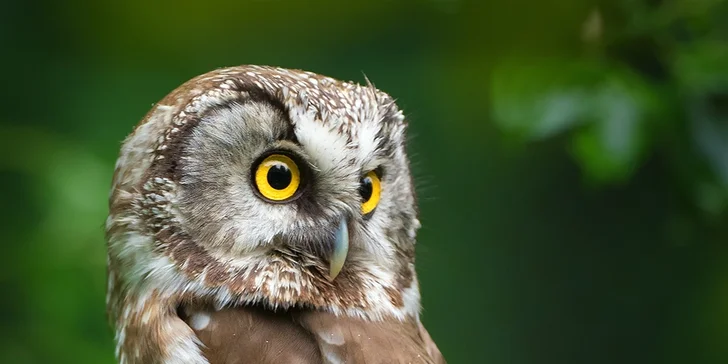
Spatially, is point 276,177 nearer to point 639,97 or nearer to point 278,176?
point 278,176

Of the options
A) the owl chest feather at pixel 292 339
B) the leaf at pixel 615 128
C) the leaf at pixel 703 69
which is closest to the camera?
the owl chest feather at pixel 292 339

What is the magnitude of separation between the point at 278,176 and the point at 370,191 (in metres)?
0.26

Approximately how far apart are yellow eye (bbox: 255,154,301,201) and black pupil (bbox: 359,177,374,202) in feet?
0.56

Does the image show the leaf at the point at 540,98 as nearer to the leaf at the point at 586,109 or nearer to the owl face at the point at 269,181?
the leaf at the point at 586,109

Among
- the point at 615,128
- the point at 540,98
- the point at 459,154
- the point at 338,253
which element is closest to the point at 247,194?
the point at 338,253

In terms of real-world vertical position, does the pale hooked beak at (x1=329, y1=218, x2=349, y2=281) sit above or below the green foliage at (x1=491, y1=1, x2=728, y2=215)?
below

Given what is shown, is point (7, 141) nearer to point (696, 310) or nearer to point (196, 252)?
point (196, 252)

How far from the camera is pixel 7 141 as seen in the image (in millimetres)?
3139

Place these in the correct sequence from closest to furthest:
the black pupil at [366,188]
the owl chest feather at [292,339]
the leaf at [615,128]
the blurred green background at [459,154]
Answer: the owl chest feather at [292,339], the black pupil at [366,188], the leaf at [615,128], the blurred green background at [459,154]

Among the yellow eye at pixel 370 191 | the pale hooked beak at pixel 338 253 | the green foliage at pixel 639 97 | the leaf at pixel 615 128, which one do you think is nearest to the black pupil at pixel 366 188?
the yellow eye at pixel 370 191

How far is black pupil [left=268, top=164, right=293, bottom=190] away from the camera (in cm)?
155

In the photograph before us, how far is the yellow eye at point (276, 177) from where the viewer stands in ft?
5.07

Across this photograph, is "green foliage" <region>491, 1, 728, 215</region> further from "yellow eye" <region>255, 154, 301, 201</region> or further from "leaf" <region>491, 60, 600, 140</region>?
"yellow eye" <region>255, 154, 301, 201</region>

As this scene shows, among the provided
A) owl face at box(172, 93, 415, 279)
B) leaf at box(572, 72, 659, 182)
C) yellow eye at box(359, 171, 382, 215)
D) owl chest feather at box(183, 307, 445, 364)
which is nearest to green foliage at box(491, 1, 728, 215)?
leaf at box(572, 72, 659, 182)
